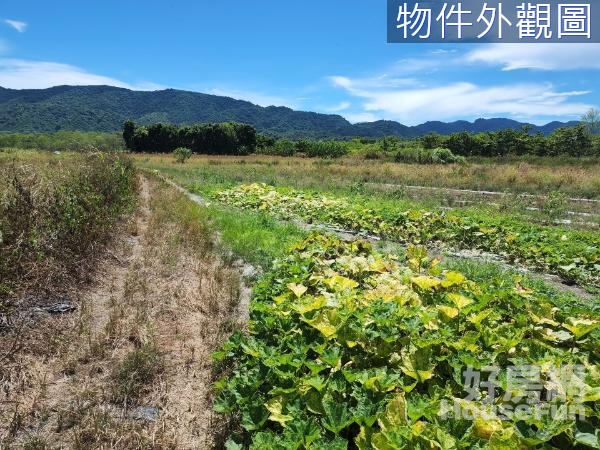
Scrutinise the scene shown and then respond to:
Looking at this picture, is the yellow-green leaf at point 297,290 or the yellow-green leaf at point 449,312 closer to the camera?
the yellow-green leaf at point 449,312

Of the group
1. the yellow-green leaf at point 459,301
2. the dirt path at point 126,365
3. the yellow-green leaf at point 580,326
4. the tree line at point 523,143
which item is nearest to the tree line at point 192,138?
the tree line at point 523,143

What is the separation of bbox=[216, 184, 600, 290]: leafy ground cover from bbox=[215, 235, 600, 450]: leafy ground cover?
10.7ft

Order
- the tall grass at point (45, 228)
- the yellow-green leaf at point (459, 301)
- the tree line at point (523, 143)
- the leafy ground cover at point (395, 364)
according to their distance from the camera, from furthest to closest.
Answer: the tree line at point (523, 143)
the tall grass at point (45, 228)
the yellow-green leaf at point (459, 301)
the leafy ground cover at point (395, 364)

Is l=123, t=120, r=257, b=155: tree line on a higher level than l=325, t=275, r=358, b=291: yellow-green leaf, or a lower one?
higher

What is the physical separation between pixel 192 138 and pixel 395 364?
6692cm

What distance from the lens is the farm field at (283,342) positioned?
6.26ft

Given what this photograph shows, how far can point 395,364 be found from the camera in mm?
2414

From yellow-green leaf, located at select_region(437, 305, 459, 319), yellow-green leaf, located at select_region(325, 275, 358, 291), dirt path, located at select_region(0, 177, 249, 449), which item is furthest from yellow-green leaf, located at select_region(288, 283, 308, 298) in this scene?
yellow-green leaf, located at select_region(437, 305, 459, 319)

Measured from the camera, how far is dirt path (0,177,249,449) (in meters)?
2.61

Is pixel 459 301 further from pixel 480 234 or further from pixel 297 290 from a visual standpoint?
pixel 480 234

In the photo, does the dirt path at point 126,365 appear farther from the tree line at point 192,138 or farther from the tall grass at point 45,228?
the tree line at point 192,138

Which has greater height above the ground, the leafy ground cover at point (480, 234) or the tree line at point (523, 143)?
the tree line at point (523, 143)

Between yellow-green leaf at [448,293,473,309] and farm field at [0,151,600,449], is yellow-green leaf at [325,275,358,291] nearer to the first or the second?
farm field at [0,151,600,449]

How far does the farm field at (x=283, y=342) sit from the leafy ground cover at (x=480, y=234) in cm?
6
